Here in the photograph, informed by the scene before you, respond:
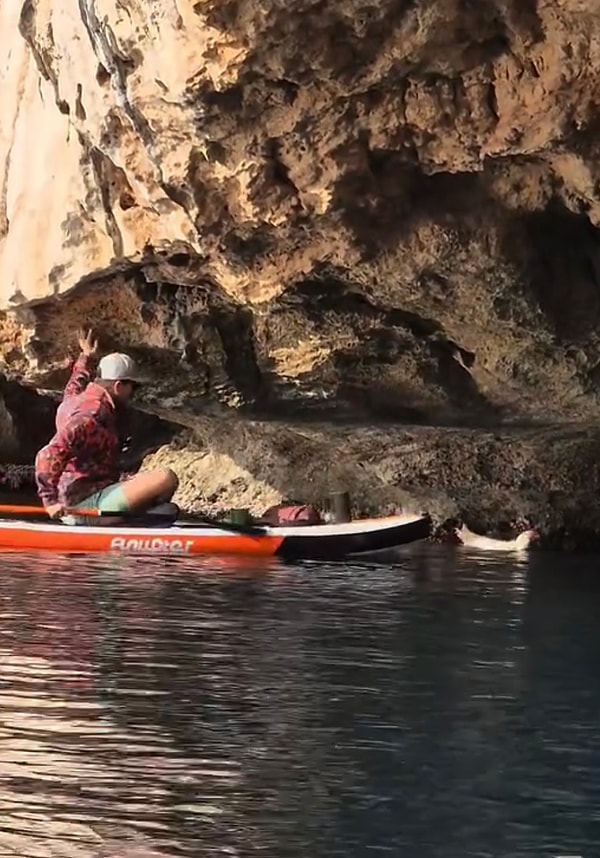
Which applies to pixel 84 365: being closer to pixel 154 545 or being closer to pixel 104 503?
pixel 104 503

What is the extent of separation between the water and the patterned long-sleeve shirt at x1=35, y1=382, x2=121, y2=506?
1.77m

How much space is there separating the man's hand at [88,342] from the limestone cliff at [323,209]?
89mm

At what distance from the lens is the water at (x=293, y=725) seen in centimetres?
229

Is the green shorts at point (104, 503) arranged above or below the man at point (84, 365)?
below

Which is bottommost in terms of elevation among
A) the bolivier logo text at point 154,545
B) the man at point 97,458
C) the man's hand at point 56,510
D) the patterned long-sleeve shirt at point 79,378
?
the bolivier logo text at point 154,545

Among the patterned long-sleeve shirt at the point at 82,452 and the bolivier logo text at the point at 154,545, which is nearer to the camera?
the bolivier logo text at the point at 154,545

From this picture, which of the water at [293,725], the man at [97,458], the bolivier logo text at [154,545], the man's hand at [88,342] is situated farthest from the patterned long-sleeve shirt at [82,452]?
the water at [293,725]

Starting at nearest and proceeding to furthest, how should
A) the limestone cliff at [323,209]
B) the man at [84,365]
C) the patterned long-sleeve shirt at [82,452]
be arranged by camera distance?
the limestone cliff at [323,209] → the patterned long-sleeve shirt at [82,452] → the man at [84,365]

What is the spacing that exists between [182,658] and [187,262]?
119 inches

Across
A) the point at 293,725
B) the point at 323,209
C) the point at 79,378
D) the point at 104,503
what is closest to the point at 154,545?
the point at 104,503

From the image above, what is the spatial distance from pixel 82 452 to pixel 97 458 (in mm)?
93

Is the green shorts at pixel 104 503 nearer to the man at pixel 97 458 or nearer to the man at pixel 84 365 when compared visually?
the man at pixel 97 458

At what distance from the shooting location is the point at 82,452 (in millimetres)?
6938

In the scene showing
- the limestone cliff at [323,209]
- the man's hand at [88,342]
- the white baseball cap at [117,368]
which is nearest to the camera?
the limestone cliff at [323,209]
